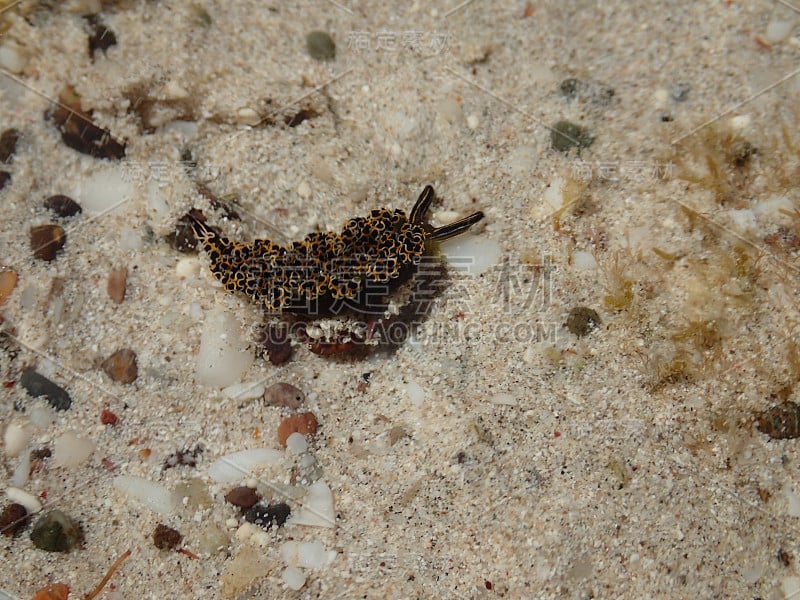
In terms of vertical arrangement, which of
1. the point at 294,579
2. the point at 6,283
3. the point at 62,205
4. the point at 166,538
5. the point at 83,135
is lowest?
the point at 294,579

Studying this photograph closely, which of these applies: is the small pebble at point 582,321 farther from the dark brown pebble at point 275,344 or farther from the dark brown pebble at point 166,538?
the dark brown pebble at point 166,538

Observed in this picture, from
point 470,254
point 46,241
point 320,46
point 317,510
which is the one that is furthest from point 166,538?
point 320,46

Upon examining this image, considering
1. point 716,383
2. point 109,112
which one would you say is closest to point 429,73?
point 109,112

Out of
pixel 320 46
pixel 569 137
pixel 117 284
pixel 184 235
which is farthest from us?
pixel 320 46

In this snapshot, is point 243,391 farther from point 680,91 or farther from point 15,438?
point 680,91

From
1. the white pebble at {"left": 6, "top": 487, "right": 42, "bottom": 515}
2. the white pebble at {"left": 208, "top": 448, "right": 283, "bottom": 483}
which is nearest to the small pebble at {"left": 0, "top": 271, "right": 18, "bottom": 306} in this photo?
the white pebble at {"left": 6, "top": 487, "right": 42, "bottom": 515}

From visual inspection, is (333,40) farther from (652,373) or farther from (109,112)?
(652,373)
